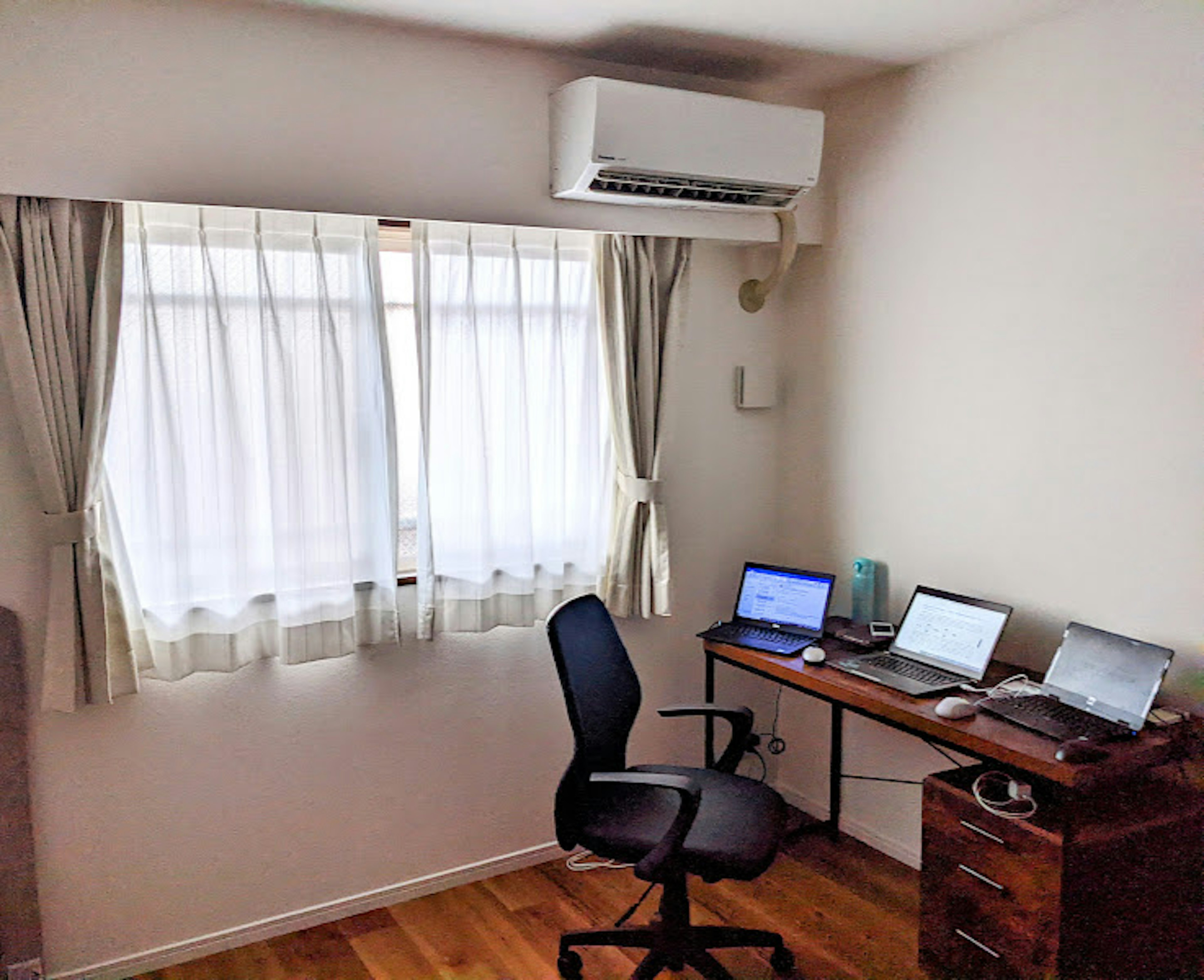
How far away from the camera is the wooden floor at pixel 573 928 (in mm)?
2887

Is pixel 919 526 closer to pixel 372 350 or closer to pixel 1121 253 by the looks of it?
pixel 1121 253

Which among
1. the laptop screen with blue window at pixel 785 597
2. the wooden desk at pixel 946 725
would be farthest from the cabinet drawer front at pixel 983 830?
the laptop screen with blue window at pixel 785 597

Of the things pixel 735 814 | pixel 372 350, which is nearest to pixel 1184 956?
pixel 735 814

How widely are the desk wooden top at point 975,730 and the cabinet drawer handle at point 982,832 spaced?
6.9 inches

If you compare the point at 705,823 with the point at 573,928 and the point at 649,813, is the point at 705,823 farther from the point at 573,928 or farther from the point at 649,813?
the point at 573,928

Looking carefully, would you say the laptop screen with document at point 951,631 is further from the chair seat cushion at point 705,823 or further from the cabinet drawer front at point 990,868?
the chair seat cushion at point 705,823

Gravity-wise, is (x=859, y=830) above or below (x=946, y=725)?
below

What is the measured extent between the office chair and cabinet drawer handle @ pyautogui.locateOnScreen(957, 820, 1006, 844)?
1.51ft

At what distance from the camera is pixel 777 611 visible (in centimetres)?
357

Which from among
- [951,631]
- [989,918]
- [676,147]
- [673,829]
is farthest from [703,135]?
[989,918]

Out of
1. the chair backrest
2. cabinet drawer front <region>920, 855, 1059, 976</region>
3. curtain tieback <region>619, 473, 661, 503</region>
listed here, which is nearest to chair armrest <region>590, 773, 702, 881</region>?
the chair backrest

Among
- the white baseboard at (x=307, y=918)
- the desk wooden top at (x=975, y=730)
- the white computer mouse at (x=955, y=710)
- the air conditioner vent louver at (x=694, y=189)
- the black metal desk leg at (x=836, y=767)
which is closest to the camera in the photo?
the desk wooden top at (x=975, y=730)

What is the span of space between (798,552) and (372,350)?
1801 mm

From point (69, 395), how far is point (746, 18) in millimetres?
2099
